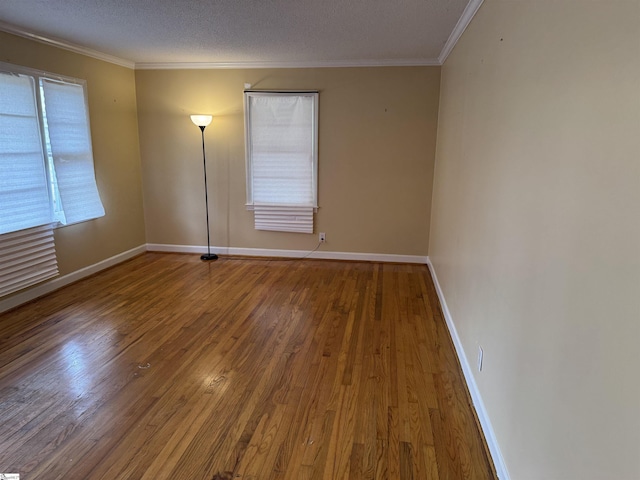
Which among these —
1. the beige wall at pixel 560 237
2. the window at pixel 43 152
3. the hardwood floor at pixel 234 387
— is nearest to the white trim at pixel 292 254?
the hardwood floor at pixel 234 387

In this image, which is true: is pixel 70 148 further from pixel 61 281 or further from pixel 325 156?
pixel 325 156

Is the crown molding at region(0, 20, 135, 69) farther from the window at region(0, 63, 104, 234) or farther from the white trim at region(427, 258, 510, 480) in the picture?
the white trim at region(427, 258, 510, 480)

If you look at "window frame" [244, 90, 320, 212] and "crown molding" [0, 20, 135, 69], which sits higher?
"crown molding" [0, 20, 135, 69]

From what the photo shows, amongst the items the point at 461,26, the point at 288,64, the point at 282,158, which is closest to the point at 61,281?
the point at 282,158

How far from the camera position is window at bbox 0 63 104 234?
3.40m

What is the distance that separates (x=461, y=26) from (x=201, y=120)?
9.60 ft

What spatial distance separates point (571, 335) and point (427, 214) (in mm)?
3836

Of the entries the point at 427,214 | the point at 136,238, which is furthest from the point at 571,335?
the point at 136,238

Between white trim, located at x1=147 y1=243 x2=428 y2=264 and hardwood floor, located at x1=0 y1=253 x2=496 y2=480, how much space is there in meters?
1.02

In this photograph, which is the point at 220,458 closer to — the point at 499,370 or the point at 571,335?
the point at 499,370

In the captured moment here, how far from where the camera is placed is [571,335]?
1162 millimetres

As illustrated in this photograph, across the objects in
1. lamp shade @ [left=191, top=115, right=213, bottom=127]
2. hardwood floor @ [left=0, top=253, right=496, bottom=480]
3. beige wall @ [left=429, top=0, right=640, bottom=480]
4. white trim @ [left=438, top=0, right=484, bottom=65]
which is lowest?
hardwood floor @ [left=0, top=253, right=496, bottom=480]

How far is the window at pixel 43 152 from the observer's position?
3400 mm

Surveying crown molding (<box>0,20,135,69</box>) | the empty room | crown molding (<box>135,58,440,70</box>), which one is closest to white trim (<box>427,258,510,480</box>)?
the empty room
